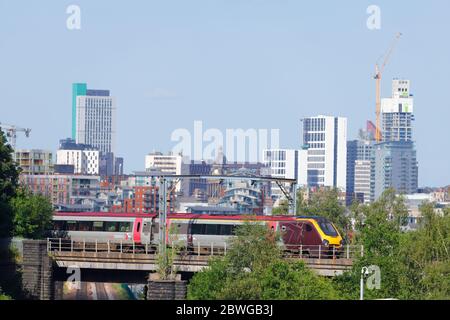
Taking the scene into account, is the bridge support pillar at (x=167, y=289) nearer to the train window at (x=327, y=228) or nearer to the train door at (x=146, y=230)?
the train window at (x=327, y=228)

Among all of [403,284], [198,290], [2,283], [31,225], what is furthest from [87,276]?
[403,284]

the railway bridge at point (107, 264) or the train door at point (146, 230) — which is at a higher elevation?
the train door at point (146, 230)

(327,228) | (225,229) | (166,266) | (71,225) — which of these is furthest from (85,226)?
(166,266)

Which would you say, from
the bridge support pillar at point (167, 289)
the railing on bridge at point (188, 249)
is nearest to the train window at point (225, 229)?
the railing on bridge at point (188, 249)

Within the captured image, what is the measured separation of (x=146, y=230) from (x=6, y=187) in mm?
7091

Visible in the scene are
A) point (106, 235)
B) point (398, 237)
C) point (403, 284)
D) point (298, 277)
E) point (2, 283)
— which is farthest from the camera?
point (106, 235)

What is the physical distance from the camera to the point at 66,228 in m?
59.5

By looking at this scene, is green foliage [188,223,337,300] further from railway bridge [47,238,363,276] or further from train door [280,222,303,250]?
train door [280,222,303,250]

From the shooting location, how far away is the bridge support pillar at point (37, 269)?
45.7 meters

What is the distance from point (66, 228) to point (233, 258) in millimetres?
18147

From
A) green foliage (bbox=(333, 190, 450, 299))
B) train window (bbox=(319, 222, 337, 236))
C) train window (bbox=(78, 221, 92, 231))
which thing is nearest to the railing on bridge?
train window (bbox=(319, 222, 337, 236))

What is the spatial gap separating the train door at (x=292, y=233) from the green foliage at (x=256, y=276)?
478 centimetres

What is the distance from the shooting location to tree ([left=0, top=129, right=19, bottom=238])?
50.3 meters
